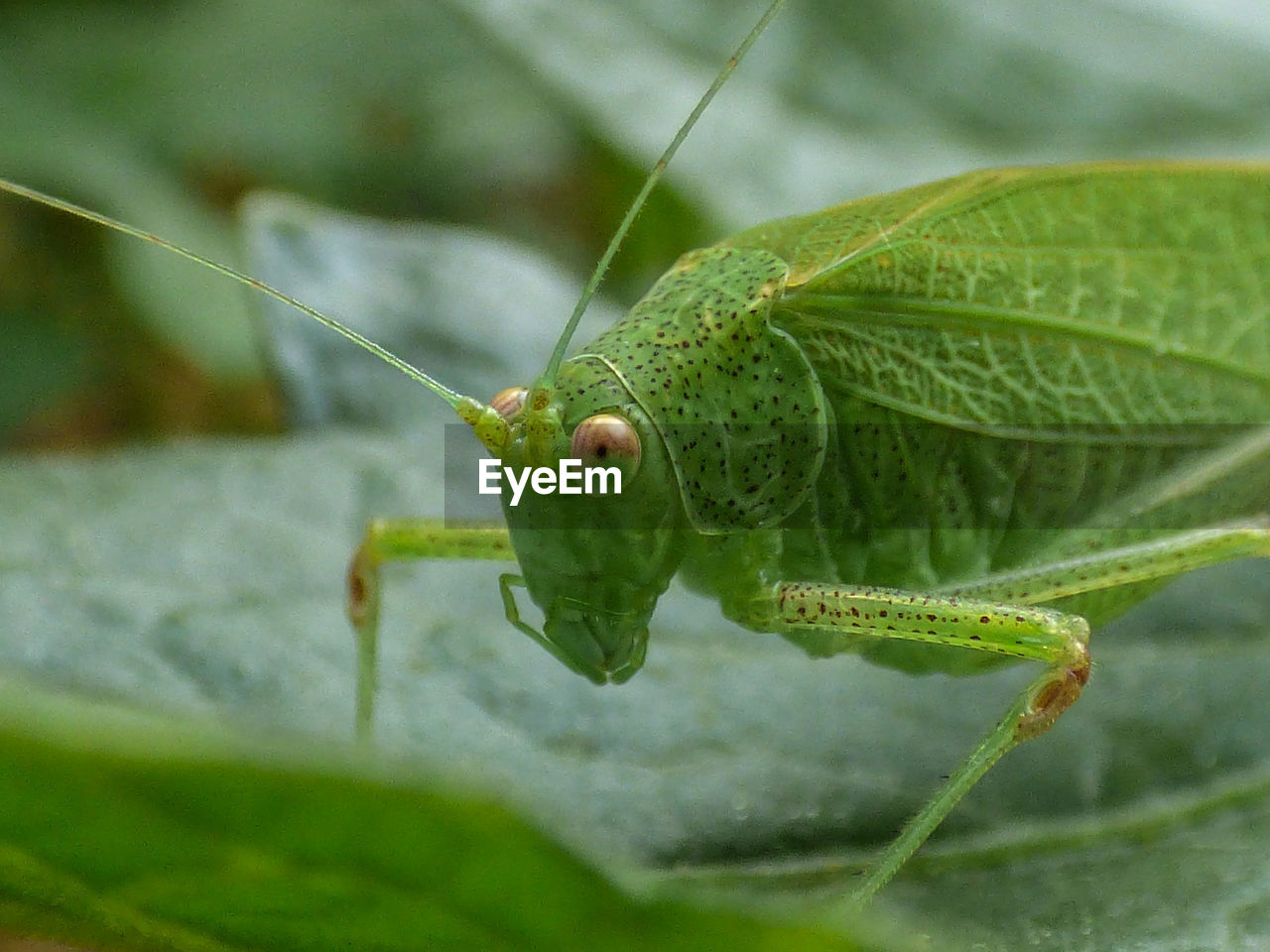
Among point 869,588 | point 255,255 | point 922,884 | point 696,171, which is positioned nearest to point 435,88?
point 696,171

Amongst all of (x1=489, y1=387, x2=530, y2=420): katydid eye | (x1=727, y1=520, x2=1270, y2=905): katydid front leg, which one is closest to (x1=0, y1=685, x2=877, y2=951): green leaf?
(x1=727, y1=520, x2=1270, y2=905): katydid front leg

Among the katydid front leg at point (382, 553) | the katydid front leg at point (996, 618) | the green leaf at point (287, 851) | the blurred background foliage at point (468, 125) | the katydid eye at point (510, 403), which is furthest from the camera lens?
the blurred background foliage at point (468, 125)

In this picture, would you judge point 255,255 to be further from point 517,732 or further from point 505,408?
point 517,732

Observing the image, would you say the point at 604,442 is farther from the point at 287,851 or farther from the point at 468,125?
the point at 468,125

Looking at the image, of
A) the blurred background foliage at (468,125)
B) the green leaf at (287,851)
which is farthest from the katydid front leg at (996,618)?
the blurred background foliage at (468,125)

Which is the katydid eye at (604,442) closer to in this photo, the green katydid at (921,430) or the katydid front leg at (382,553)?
the green katydid at (921,430)

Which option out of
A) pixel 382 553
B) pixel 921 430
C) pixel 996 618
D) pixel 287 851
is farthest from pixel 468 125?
pixel 287 851

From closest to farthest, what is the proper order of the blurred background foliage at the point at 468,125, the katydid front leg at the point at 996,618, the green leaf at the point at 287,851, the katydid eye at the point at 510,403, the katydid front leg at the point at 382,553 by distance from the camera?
1. the green leaf at the point at 287,851
2. the katydid front leg at the point at 996,618
3. the katydid eye at the point at 510,403
4. the katydid front leg at the point at 382,553
5. the blurred background foliage at the point at 468,125
